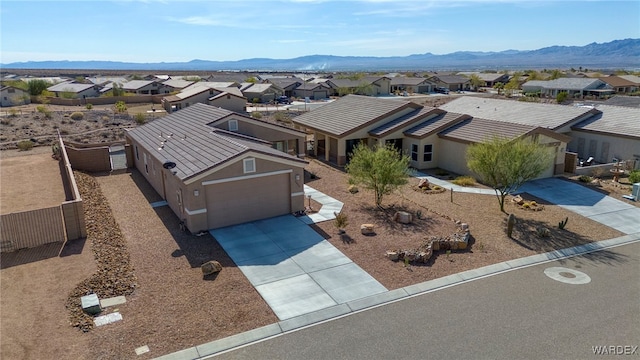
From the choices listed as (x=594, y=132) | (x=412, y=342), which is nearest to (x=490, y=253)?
(x=412, y=342)

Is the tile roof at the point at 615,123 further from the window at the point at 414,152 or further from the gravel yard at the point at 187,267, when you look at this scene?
the gravel yard at the point at 187,267

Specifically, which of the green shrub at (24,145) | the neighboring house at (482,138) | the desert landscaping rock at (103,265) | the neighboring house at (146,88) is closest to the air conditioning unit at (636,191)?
the neighboring house at (482,138)

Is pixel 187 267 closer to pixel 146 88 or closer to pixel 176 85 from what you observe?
pixel 176 85

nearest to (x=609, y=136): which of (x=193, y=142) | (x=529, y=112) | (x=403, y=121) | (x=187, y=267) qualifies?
(x=529, y=112)

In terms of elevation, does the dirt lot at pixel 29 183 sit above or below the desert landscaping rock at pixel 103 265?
above

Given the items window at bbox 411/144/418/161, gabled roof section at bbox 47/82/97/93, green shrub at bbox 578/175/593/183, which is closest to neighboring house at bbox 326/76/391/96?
gabled roof section at bbox 47/82/97/93

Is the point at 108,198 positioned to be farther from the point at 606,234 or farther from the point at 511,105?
the point at 511,105
